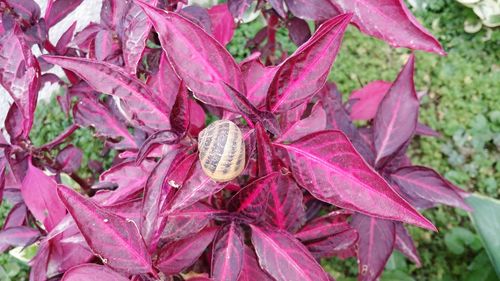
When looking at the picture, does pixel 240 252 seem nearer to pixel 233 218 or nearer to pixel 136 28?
pixel 233 218

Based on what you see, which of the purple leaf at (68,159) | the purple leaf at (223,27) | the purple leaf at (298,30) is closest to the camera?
the purple leaf at (298,30)

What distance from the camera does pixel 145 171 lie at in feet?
2.95

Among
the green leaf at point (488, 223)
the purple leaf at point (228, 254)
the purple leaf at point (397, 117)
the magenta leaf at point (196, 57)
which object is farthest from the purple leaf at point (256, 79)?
the green leaf at point (488, 223)

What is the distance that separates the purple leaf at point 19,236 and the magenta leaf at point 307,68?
2.08ft

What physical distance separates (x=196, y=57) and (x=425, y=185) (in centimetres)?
59

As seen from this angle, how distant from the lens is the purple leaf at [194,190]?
2.23 ft

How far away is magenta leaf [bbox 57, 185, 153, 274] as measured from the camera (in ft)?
2.26

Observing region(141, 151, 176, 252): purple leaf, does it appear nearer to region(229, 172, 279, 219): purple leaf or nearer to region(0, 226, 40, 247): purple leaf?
region(229, 172, 279, 219): purple leaf

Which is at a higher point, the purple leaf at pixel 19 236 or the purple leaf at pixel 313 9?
the purple leaf at pixel 313 9

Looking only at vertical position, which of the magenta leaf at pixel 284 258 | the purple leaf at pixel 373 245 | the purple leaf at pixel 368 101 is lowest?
the purple leaf at pixel 373 245

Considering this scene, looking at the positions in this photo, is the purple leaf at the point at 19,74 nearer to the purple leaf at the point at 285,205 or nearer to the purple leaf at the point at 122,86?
the purple leaf at the point at 122,86

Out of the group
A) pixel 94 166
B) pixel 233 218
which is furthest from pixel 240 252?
pixel 94 166

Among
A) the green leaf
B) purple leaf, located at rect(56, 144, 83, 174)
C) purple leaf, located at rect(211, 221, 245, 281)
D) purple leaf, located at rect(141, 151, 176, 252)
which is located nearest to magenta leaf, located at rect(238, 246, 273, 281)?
purple leaf, located at rect(211, 221, 245, 281)

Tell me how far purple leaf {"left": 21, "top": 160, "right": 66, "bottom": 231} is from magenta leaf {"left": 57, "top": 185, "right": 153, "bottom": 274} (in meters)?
0.34
